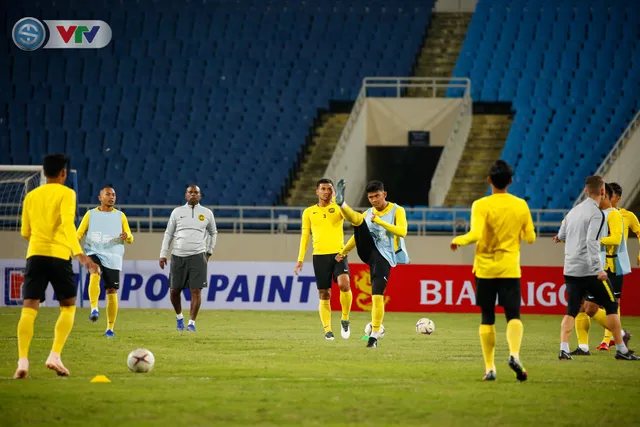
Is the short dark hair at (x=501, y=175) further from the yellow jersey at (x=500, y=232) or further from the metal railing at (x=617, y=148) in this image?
the metal railing at (x=617, y=148)

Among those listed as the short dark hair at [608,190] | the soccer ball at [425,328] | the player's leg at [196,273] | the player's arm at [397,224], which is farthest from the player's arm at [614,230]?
the player's leg at [196,273]

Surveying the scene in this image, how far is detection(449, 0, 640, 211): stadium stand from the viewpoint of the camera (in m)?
27.1

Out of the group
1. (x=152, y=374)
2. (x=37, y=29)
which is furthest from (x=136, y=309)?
(x=152, y=374)

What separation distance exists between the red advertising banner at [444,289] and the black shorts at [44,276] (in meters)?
13.7

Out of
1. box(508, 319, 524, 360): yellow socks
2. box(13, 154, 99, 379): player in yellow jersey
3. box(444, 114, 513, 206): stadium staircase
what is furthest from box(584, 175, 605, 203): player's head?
box(444, 114, 513, 206): stadium staircase

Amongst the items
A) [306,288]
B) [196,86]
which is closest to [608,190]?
[306,288]

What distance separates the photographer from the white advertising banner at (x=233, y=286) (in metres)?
23.0

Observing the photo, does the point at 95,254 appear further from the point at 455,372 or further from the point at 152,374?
the point at 455,372

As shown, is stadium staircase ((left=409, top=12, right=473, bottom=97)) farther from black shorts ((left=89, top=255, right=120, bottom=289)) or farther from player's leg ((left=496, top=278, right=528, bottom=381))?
player's leg ((left=496, top=278, right=528, bottom=381))

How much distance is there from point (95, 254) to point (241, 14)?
18301mm

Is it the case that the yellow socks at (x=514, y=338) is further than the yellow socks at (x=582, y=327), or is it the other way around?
the yellow socks at (x=582, y=327)

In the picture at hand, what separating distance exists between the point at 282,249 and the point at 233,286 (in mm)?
1727

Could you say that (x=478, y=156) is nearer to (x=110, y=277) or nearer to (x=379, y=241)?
(x=110, y=277)

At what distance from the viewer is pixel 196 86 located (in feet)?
98.7
